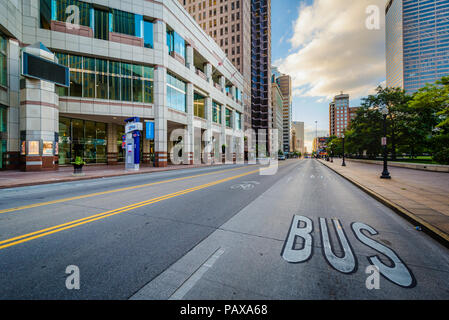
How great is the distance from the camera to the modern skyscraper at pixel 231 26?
209 feet

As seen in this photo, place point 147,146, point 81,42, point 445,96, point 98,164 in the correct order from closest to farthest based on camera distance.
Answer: point 445,96 → point 81,42 → point 98,164 → point 147,146

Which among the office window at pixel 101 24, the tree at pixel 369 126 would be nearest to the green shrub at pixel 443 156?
the tree at pixel 369 126

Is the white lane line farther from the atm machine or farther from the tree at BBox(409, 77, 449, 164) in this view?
the tree at BBox(409, 77, 449, 164)

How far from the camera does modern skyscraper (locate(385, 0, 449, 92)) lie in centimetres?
9906

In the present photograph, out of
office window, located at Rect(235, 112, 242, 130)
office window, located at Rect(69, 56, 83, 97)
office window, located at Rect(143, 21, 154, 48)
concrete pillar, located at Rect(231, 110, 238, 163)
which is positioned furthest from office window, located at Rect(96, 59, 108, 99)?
office window, located at Rect(235, 112, 242, 130)

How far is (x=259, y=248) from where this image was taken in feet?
11.2

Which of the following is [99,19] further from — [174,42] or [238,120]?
[238,120]

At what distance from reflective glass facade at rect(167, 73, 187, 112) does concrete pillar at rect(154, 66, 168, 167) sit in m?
2.36

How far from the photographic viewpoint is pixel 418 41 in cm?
10431

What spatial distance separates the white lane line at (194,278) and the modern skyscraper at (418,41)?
131m

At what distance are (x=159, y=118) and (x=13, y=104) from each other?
12.8 metres
